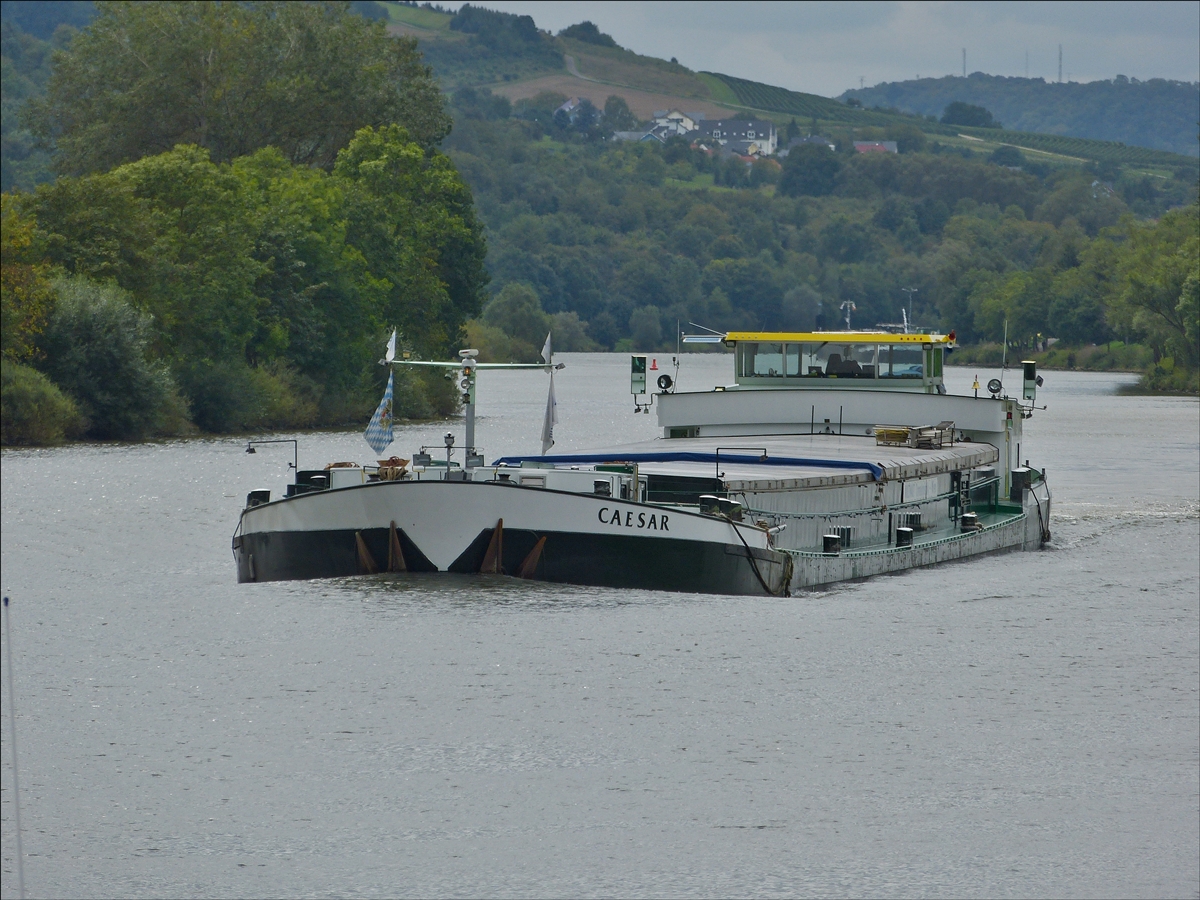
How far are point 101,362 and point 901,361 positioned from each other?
119ft

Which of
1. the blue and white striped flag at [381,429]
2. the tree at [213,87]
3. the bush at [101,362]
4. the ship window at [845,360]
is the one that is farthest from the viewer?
the tree at [213,87]

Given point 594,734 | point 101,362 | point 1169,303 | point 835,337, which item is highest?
point 1169,303

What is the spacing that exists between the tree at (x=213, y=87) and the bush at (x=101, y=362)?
26728mm

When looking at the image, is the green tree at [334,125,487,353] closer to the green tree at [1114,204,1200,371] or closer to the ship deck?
the ship deck

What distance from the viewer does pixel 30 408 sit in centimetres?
6788

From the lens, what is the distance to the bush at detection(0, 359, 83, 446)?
6750cm

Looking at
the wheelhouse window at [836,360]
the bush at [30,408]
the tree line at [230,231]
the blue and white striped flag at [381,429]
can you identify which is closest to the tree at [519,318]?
the tree line at [230,231]

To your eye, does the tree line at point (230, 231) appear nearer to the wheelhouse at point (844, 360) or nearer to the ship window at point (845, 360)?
the wheelhouse at point (844, 360)

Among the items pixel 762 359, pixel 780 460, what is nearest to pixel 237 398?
pixel 762 359

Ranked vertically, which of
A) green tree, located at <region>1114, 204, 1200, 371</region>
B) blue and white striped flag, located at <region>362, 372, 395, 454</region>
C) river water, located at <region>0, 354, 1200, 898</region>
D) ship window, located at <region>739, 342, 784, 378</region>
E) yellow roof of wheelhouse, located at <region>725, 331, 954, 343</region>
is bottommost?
river water, located at <region>0, 354, 1200, 898</region>

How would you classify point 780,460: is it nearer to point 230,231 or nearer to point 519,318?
point 230,231

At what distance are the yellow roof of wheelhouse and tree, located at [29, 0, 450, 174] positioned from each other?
57.0 meters

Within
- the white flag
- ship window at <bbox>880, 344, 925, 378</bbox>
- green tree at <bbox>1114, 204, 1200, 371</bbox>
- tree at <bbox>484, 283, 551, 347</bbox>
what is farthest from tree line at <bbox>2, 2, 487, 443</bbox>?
green tree at <bbox>1114, 204, 1200, 371</bbox>

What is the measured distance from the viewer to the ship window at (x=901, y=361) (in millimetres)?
46562
